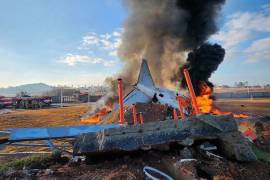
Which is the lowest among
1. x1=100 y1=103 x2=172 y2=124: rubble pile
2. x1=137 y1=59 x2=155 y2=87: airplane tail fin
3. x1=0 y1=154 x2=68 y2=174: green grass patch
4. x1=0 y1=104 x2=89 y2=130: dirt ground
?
x1=0 y1=154 x2=68 y2=174: green grass patch

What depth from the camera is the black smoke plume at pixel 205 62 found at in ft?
74.3

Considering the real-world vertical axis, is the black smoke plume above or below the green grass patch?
above

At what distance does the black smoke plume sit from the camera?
74.3ft

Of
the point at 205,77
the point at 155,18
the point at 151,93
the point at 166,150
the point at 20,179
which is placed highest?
the point at 155,18

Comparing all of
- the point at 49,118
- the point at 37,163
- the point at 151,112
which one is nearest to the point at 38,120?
the point at 49,118

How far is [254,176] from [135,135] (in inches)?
104

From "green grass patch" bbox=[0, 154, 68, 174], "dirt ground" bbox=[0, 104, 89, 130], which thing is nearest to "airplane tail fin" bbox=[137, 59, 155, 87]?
"dirt ground" bbox=[0, 104, 89, 130]

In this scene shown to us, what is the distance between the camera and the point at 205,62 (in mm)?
22594

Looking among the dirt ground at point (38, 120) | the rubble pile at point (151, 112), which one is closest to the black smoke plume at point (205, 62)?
the rubble pile at point (151, 112)

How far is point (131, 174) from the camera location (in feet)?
15.7

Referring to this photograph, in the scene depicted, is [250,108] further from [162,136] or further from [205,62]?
[162,136]

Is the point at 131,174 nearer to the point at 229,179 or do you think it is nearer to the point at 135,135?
the point at 135,135

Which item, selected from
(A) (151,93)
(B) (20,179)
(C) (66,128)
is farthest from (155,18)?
(B) (20,179)

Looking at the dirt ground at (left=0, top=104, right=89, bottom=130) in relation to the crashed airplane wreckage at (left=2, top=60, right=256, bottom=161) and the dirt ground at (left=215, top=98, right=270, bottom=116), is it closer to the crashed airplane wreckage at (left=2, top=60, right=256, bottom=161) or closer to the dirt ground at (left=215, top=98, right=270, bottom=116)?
the crashed airplane wreckage at (left=2, top=60, right=256, bottom=161)
